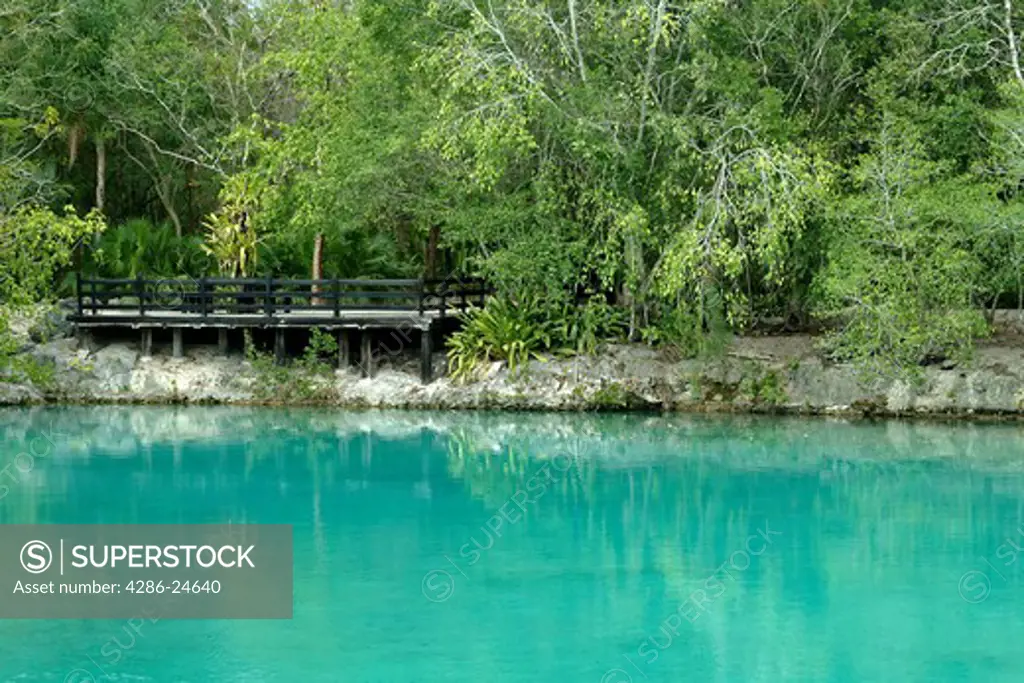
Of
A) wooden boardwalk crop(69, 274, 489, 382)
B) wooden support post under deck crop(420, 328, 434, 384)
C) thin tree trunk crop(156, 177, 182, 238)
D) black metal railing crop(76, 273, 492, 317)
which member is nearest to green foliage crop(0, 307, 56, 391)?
wooden boardwalk crop(69, 274, 489, 382)

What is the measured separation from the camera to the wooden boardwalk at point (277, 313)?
103 feet

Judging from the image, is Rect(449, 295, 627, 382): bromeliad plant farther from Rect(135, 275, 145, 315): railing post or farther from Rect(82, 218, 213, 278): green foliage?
Rect(82, 218, 213, 278): green foliage

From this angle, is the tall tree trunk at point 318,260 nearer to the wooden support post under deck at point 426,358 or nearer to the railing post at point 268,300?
the railing post at point 268,300

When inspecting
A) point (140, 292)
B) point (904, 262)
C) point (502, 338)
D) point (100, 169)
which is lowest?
point (502, 338)

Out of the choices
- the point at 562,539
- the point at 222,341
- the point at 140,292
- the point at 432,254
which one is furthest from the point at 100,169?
the point at 562,539

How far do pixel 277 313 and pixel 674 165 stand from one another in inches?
349

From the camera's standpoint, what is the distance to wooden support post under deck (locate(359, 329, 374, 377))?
31547 millimetres

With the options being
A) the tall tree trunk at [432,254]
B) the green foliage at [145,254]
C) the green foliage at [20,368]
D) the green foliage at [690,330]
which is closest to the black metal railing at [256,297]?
the green foliage at [20,368]

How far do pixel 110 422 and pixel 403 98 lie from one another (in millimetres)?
8629

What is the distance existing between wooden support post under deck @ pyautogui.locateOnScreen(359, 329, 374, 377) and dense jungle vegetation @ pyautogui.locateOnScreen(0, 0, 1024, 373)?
203 cm

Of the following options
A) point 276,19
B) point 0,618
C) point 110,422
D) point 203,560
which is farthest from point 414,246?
point 0,618

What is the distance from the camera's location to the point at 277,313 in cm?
3259

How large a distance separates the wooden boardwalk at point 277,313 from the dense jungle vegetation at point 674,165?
1.26 meters

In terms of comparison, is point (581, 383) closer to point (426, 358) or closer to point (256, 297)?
point (426, 358)
